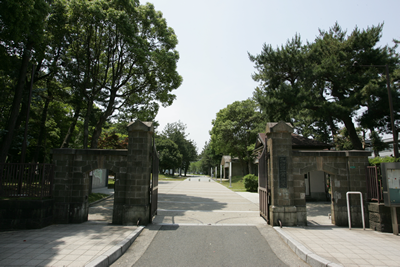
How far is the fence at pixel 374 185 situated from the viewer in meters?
7.40

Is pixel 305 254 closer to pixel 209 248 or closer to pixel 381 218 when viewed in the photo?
pixel 209 248

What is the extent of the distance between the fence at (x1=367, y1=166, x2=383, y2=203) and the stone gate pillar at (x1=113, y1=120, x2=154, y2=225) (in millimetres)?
7531

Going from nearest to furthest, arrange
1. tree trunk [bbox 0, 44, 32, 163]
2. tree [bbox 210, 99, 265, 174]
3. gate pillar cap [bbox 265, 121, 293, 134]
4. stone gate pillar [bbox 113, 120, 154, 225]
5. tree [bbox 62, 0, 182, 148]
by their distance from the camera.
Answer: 1. stone gate pillar [bbox 113, 120, 154, 225]
2. gate pillar cap [bbox 265, 121, 293, 134]
3. tree trunk [bbox 0, 44, 32, 163]
4. tree [bbox 62, 0, 182, 148]
5. tree [bbox 210, 99, 265, 174]

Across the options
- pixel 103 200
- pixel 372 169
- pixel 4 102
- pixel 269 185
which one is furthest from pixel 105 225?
pixel 4 102

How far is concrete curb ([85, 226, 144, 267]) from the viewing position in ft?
14.4

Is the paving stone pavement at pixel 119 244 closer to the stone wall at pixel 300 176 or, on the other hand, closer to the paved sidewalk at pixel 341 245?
the paved sidewalk at pixel 341 245

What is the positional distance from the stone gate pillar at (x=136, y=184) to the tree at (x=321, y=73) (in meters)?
7.98

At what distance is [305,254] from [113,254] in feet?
13.8

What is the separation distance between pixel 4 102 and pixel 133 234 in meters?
17.2

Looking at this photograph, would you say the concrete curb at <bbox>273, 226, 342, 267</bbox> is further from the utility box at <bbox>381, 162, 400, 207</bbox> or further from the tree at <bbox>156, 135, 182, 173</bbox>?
the tree at <bbox>156, 135, 182, 173</bbox>

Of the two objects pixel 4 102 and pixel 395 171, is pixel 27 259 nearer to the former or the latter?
pixel 395 171

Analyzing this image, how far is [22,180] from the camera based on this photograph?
7.27 meters

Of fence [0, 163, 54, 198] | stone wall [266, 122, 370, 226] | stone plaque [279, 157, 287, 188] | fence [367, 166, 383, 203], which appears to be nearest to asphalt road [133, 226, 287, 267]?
stone wall [266, 122, 370, 226]

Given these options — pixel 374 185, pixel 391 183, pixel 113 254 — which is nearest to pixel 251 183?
pixel 374 185
